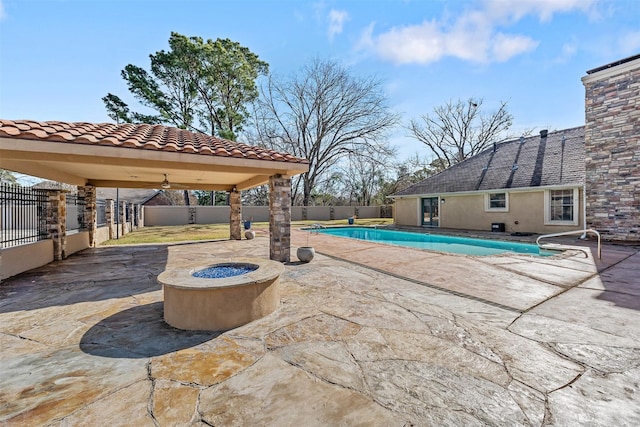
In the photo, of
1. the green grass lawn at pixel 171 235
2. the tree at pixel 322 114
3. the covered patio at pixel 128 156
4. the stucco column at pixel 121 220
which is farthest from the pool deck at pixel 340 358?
the tree at pixel 322 114

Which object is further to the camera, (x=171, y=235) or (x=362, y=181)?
(x=362, y=181)

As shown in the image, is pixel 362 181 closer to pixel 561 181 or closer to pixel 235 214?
pixel 561 181

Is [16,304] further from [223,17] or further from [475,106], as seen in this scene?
[475,106]

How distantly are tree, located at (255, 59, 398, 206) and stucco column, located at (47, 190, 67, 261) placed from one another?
76.5ft

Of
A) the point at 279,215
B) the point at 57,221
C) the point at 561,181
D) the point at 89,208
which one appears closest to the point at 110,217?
the point at 89,208

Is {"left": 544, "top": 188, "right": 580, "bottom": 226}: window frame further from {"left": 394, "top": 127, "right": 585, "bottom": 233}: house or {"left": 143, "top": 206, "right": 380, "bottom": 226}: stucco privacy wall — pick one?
{"left": 143, "top": 206, "right": 380, "bottom": 226}: stucco privacy wall

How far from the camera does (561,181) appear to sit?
1319cm

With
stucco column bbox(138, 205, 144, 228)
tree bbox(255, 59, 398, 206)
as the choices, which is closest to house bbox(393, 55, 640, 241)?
tree bbox(255, 59, 398, 206)

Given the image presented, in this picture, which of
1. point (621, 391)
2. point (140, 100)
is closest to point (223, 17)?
point (621, 391)

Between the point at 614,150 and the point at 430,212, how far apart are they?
973 cm

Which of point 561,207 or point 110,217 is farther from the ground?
point 561,207

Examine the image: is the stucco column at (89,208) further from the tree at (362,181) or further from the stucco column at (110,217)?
the tree at (362,181)

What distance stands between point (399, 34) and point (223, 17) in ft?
21.0

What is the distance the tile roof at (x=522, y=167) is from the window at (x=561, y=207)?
60 cm
